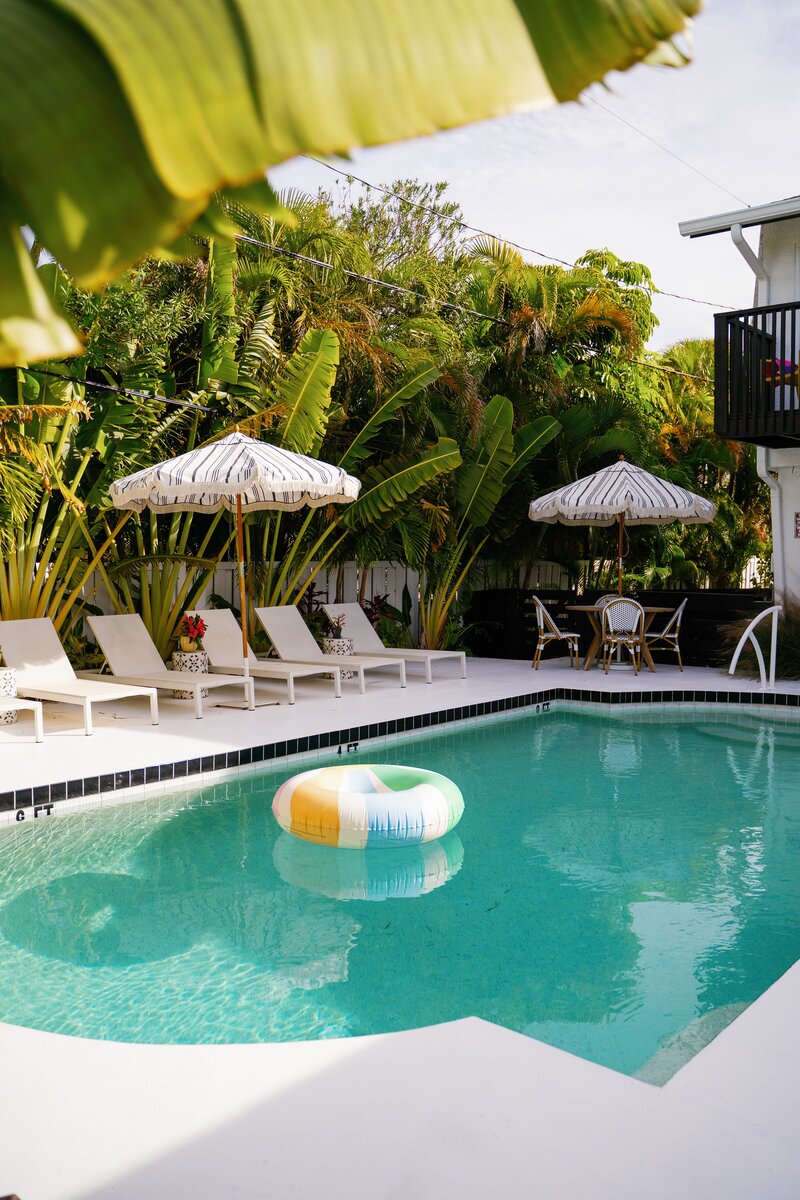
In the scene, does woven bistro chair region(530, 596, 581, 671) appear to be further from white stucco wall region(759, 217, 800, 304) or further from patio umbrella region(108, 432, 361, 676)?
white stucco wall region(759, 217, 800, 304)

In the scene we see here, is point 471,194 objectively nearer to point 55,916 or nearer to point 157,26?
point 55,916

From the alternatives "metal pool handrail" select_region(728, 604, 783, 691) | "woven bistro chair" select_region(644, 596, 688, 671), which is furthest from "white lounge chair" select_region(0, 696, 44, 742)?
"woven bistro chair" select_region(644, 596, 688, 671)

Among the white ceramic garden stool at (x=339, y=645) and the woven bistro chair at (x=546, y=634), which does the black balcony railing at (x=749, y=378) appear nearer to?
the woven bistro chair at (x=546, y=634)

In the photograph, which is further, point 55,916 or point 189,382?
point 189,382

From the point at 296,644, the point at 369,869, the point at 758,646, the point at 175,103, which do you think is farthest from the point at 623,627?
the point at 175,103

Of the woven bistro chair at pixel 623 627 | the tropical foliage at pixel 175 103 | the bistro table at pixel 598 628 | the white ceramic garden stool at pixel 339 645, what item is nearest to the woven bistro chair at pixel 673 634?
the bistro table at pixel 598 628

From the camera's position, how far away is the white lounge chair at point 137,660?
391 inches

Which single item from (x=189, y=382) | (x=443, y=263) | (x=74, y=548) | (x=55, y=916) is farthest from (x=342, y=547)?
(x=443, y=263)

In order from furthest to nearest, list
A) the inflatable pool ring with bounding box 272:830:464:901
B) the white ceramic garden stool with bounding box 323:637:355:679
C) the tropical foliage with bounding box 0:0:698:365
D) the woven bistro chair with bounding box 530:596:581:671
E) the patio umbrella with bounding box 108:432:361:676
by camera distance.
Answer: the woven bistro chair with bounding box 530:596:581:671, the white ceramic garden stool with bounding box 323:637:355:679, the patio umbrella with bounding box 108:432:361:676, the inflatable pool ring with bounding box 272:830:464:901, the tropical foliage with bounding box 0:0:698:365

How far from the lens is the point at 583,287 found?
1789 centimetres

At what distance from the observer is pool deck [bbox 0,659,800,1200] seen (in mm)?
2420

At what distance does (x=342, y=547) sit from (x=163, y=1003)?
34.6ft

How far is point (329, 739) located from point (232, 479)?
273 centimetres

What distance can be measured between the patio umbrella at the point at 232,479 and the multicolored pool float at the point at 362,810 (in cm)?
408
